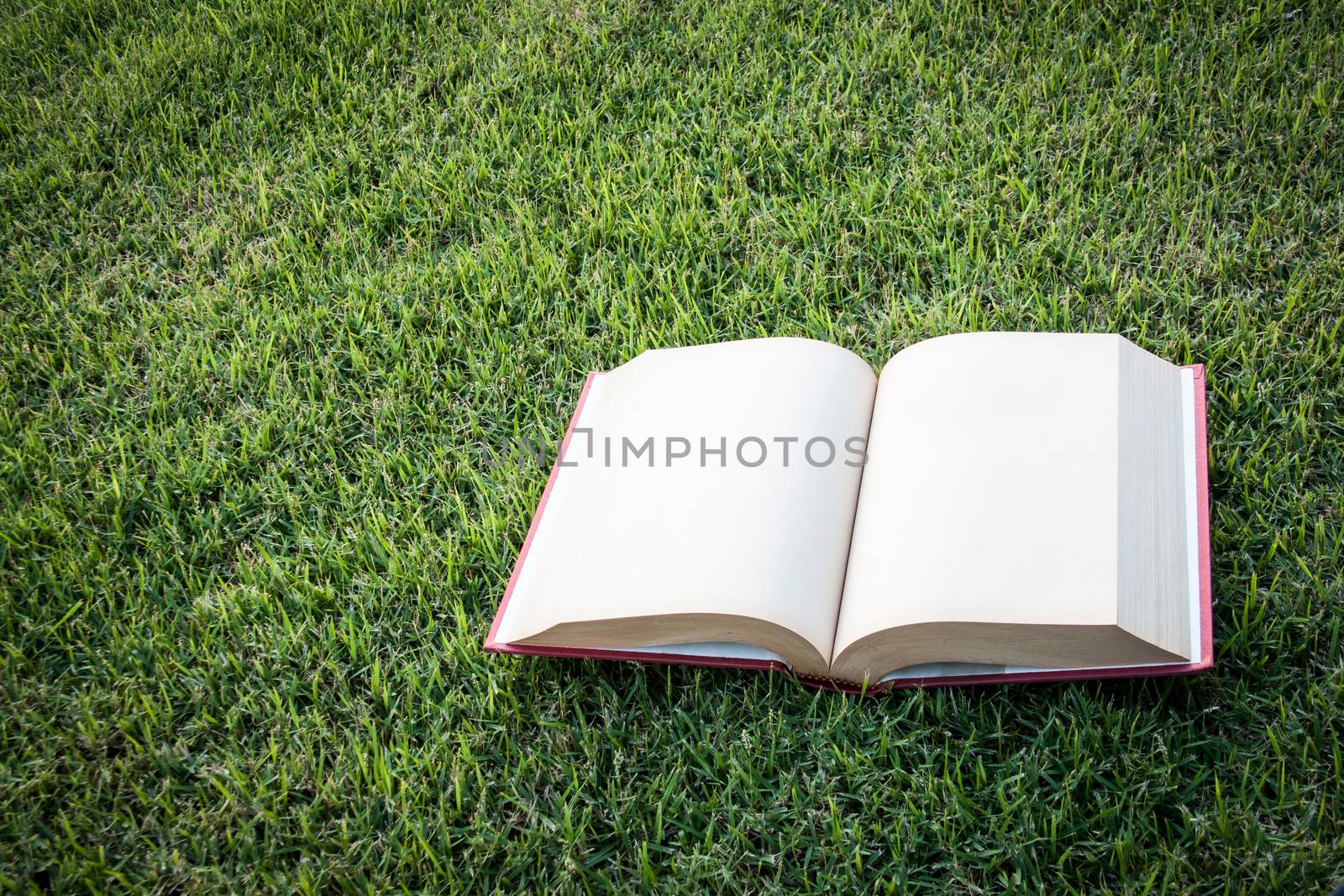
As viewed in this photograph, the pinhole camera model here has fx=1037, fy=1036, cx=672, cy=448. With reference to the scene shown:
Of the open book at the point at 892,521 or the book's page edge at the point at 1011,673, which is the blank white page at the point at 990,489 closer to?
the open book at the point at 892,521

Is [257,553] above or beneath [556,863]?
above

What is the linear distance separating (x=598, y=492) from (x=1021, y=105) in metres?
1.57

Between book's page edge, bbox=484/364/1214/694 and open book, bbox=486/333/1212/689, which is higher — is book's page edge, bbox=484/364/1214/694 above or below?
below

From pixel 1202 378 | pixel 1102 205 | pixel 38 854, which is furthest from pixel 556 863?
pixel 1102 205

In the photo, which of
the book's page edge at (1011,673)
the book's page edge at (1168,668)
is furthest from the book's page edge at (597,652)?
the book's page edge at (1168,668)

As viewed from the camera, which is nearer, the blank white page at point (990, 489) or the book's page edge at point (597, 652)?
the blank white page at point (990, 489)

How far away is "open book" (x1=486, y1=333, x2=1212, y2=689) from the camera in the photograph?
128 centimetres

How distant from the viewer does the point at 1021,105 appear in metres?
2.47

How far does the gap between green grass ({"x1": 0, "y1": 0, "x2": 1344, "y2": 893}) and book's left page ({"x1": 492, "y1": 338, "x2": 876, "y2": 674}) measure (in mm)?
145

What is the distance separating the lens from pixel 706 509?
1.46 meters

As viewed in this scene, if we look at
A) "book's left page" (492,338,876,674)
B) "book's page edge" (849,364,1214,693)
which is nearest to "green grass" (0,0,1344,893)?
"book's page edge" (849,364,1214,693)

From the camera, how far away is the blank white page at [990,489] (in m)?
1.27

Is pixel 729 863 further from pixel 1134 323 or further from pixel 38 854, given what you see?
pixel 1134 323

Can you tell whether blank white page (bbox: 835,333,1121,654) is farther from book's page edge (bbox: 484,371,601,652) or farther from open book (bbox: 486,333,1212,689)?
book's page edge (bbox: 484,371,601,652)
